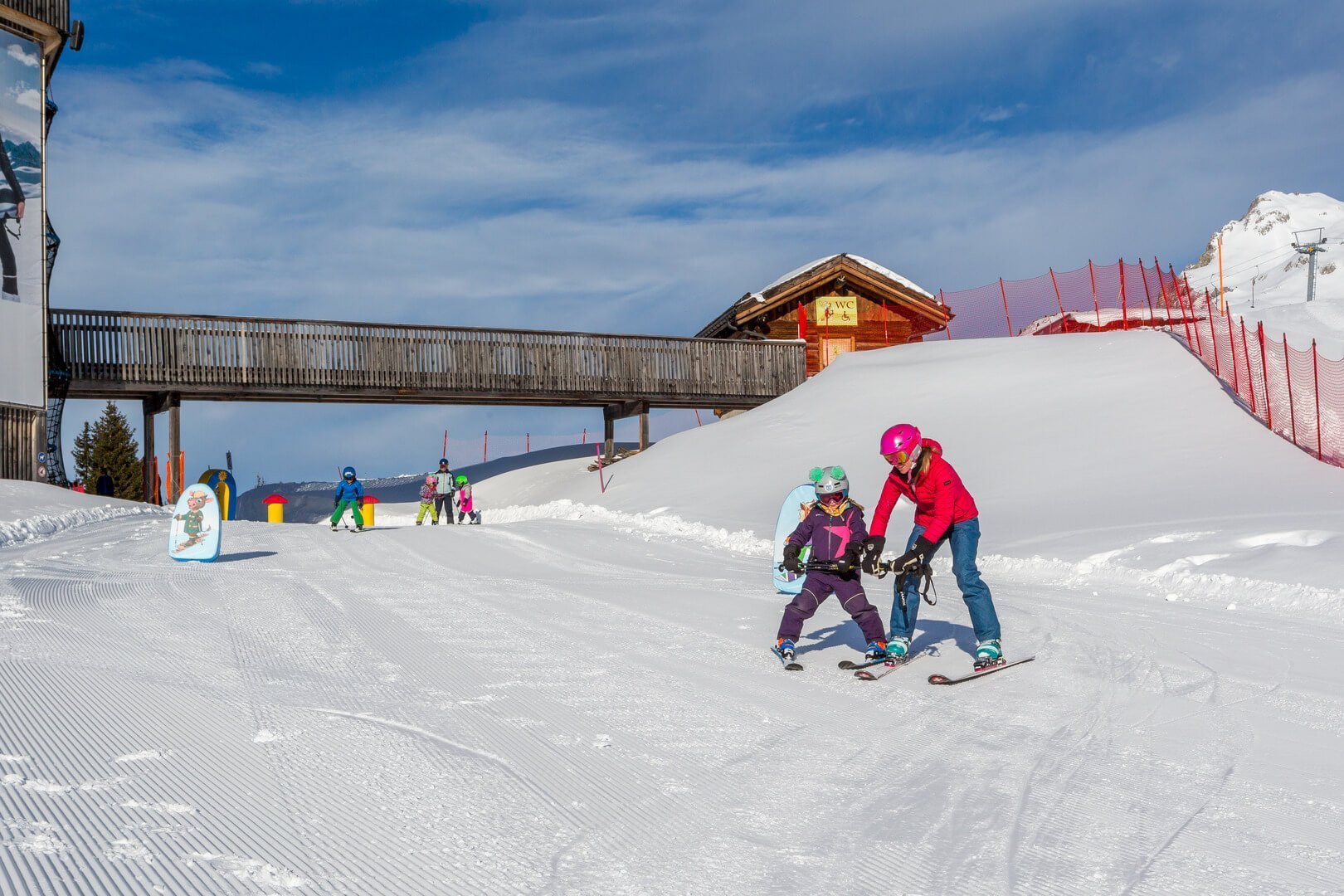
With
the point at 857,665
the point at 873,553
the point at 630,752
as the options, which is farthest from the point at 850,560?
the point at 630,752

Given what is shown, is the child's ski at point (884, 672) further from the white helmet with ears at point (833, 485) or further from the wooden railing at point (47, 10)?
the wooden railing at point (47, 10)

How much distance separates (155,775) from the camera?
183 inches

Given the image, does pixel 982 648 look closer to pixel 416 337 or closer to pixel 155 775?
pixel 155 775

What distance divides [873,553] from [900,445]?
738 millimetres

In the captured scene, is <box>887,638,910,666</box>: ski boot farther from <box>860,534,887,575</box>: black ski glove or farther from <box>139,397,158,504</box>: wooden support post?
<box>139,397,158,504</box>: wooden support post

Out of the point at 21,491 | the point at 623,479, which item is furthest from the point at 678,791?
the point at 623,479

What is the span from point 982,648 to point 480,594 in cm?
535

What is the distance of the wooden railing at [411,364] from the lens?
79.6 ft

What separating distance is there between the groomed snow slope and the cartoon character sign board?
617mm

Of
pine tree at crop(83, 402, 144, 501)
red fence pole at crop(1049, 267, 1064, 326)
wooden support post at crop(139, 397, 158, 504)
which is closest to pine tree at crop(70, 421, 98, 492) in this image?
pine tree at crop(83, 402, 144, 501)

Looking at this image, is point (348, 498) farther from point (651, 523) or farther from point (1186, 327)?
point (1186, 327)

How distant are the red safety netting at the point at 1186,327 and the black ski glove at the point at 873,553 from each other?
13.0 meters

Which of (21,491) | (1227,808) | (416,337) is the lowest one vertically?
(1227,808)

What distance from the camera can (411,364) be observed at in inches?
1065
